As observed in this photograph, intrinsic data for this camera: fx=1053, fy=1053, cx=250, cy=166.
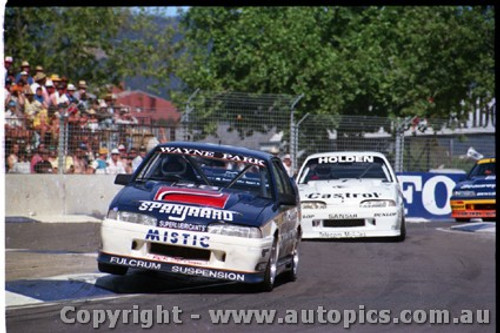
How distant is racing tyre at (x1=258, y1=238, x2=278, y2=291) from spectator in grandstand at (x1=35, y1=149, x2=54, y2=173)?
32.7ft

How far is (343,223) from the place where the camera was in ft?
47.4

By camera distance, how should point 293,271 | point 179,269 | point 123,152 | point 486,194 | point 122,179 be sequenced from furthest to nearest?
point 123,152 < point 486,194 < point 293,271 < point 122,179 < point 179,269

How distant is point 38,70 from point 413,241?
313 inches

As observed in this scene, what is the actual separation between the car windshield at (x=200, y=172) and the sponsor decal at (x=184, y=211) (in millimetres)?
916

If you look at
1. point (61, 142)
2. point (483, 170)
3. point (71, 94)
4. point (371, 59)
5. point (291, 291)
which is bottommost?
point (291, 291)

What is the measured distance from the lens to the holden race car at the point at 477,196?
63.2ft

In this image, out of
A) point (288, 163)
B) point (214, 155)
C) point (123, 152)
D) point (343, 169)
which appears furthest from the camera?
point (288, 163)

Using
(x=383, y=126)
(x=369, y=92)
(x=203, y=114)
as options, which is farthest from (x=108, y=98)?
(x=369, y=92)

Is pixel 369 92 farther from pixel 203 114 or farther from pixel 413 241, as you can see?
pixel 413 241

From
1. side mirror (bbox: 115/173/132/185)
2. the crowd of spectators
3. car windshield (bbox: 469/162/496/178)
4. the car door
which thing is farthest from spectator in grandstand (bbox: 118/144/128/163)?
side mirror (bbox: 115/173/132/185)
